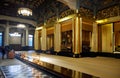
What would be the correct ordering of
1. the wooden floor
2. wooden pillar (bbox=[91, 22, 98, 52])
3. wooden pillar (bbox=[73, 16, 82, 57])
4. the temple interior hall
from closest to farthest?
the wooden floor, the temple interior hall, wooden pillar (bbox=[73, 16, 82, 57]), wooden pillar (bbox=[91, 22, 98, 52])

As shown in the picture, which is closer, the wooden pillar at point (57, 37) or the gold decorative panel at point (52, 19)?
the wooden pillar at point (57, 37)

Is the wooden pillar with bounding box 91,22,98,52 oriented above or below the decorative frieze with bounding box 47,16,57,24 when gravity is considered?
below

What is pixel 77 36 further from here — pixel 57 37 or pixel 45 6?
pixel 45 6

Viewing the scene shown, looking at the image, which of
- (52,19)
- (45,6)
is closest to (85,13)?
(52,19)

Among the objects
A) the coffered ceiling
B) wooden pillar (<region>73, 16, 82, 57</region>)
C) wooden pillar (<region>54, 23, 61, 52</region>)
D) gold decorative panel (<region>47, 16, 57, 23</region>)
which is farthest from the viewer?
gold decorative panel (<region>47, 16, 57, 23</region>)

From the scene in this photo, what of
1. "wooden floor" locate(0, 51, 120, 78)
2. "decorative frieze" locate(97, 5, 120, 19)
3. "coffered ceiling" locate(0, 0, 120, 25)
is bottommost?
"wooden floor" locate(0, 51, 120, 78)

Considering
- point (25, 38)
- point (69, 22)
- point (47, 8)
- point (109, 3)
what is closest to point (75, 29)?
point (69, 22)

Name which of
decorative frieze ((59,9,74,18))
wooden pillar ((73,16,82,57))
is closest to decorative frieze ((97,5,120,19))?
wooden pillar ((73,16,82,57))

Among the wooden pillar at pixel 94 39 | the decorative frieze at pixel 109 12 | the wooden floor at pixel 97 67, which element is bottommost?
the wooden floor at pixel 97 67

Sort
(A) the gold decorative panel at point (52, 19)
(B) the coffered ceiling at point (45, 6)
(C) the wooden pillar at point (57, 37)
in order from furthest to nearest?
(A) the gold decorative panel at point (52, 19) → (C) the wooden pillar at point (57, 37) → (B) the coffered ceiling at point (45, 6)

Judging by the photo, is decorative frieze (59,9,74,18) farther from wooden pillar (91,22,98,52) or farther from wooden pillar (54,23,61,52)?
wooden pillar (91,22,98,52)

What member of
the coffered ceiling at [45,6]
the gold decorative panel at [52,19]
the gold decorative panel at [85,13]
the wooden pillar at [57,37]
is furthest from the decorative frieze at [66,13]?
the gold decorative panel at [52,19]

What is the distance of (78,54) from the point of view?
7.84 meters

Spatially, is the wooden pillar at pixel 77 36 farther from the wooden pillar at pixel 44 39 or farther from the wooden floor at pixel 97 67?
the wooden pillar at pixel 44 39
